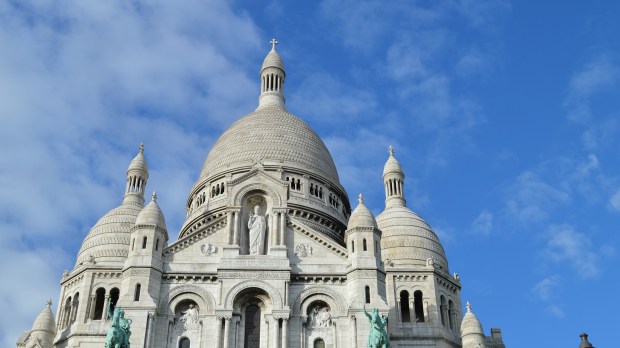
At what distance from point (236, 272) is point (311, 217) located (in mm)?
12132

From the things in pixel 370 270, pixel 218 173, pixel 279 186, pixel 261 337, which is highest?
pixel 218 173

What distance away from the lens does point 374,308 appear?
115ft

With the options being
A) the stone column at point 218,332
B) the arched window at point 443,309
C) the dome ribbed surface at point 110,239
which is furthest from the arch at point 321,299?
the dome ribbed surface at point 110,239

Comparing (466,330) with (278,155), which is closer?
(466,330)

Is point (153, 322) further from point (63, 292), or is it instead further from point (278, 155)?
point (278, 155)

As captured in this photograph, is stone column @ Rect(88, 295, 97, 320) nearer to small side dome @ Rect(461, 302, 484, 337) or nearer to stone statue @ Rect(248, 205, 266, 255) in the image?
stone statue @ Rect(248, 205, 266, 255)

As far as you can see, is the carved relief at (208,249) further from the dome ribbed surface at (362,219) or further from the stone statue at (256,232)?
the dome ribbed surface at (362,219)

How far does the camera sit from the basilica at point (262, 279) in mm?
36469

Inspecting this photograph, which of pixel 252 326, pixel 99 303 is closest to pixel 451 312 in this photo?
pixel 252 326

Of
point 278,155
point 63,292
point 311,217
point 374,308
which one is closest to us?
point 374,308

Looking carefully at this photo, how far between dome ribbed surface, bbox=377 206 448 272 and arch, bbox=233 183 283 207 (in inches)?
358

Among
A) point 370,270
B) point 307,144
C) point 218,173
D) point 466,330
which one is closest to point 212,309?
point 370,270

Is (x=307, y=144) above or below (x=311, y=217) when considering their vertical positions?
above

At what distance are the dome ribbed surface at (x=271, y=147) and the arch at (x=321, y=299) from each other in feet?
49.3
